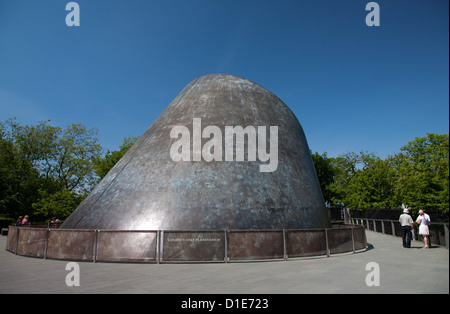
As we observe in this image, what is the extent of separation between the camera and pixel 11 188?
38.6m

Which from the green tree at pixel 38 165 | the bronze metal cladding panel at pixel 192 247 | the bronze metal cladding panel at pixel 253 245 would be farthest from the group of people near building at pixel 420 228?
the green tree at pixel 38 165

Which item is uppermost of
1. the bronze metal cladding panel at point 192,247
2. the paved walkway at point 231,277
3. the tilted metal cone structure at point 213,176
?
the tilted metal cone structure at point 213,176

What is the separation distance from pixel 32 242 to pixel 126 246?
4.22m

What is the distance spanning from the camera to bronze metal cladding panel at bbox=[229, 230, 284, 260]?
925 cm

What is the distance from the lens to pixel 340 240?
10938 mm

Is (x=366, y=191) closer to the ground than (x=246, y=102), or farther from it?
closer to the ground

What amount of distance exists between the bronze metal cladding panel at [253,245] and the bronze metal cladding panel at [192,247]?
44 centimetres

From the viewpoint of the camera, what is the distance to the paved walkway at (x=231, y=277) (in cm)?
573

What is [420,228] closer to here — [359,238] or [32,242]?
[359,238]

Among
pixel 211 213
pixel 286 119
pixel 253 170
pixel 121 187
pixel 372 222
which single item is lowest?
pixel 372 222

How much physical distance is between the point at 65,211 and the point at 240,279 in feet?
106

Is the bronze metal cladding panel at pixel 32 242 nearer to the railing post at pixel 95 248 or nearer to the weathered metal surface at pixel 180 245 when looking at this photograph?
the weathered metal surface at pixel 180 245

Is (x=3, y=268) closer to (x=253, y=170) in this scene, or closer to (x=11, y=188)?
(x=253, y=170)
